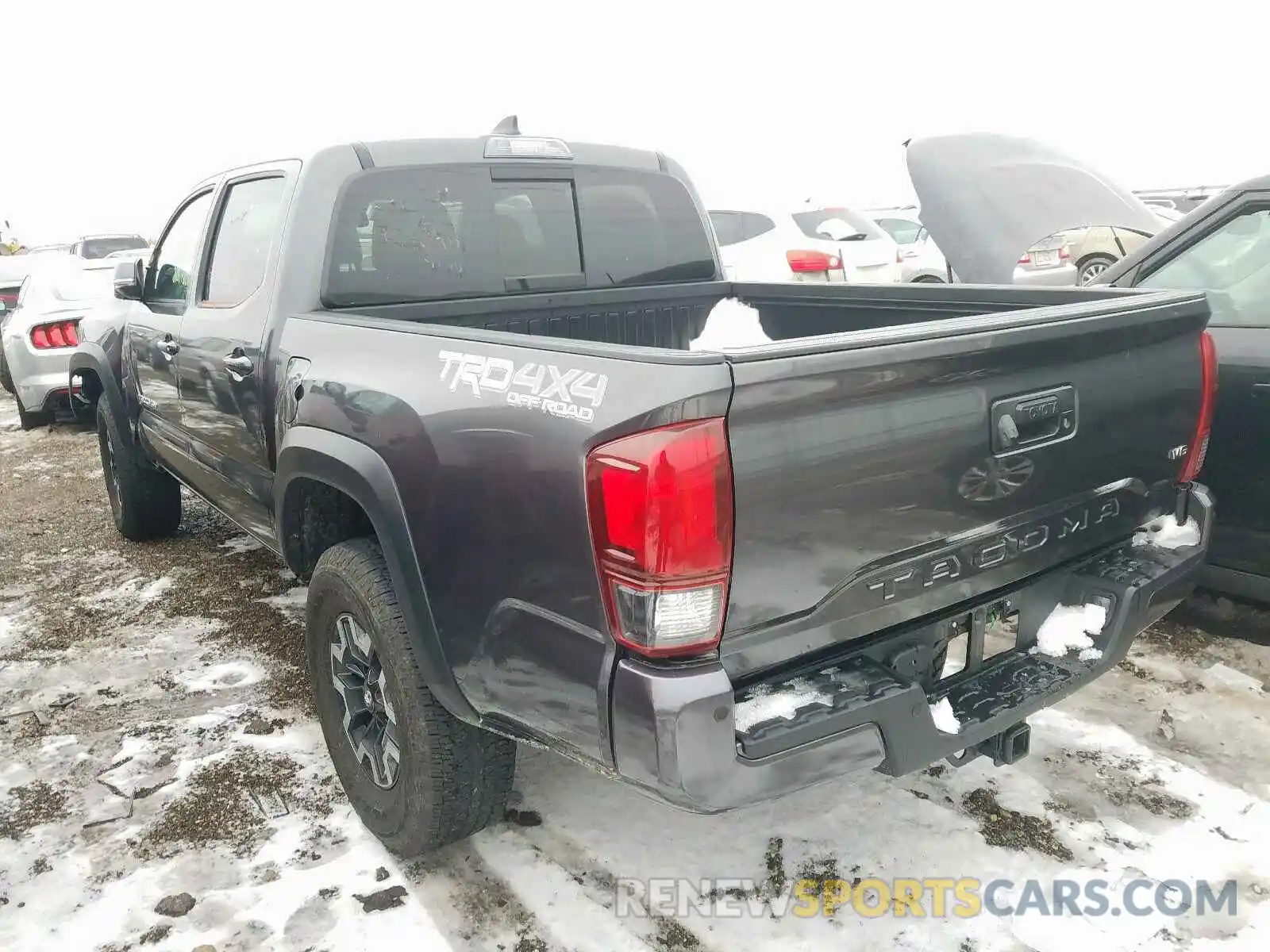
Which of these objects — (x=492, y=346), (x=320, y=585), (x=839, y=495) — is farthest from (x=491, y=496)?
(x=320, y=585)

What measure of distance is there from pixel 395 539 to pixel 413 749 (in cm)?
55

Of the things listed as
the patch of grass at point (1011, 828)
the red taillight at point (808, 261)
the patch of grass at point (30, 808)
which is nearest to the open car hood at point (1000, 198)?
the patch of grass at point (1011, 828)

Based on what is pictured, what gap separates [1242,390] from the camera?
345cm

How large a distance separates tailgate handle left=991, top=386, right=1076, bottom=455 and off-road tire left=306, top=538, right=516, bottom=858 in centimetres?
144

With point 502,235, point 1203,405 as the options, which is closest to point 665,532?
point 1203,405

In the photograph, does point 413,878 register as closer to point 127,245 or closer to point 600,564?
point 600,564

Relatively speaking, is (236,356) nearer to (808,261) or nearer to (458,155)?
(458,155)

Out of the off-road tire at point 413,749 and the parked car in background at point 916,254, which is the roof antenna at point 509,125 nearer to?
the off-road tire at point 413,749

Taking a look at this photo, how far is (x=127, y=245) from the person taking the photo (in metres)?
14.9

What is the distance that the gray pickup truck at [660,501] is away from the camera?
1820 mm

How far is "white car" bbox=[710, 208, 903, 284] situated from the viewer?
32.4 ft

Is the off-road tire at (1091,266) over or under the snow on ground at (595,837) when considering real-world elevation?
over

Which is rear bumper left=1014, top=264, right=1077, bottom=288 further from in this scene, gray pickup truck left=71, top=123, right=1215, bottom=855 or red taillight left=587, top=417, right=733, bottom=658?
red taillight left=587, top=417, right=733, bottom=658

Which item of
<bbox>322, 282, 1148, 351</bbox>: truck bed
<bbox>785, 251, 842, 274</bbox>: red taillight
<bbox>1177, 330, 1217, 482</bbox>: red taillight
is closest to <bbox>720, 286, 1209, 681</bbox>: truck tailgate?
<bbox>1177, 330, 1217, 482</bbox>: red taillight
